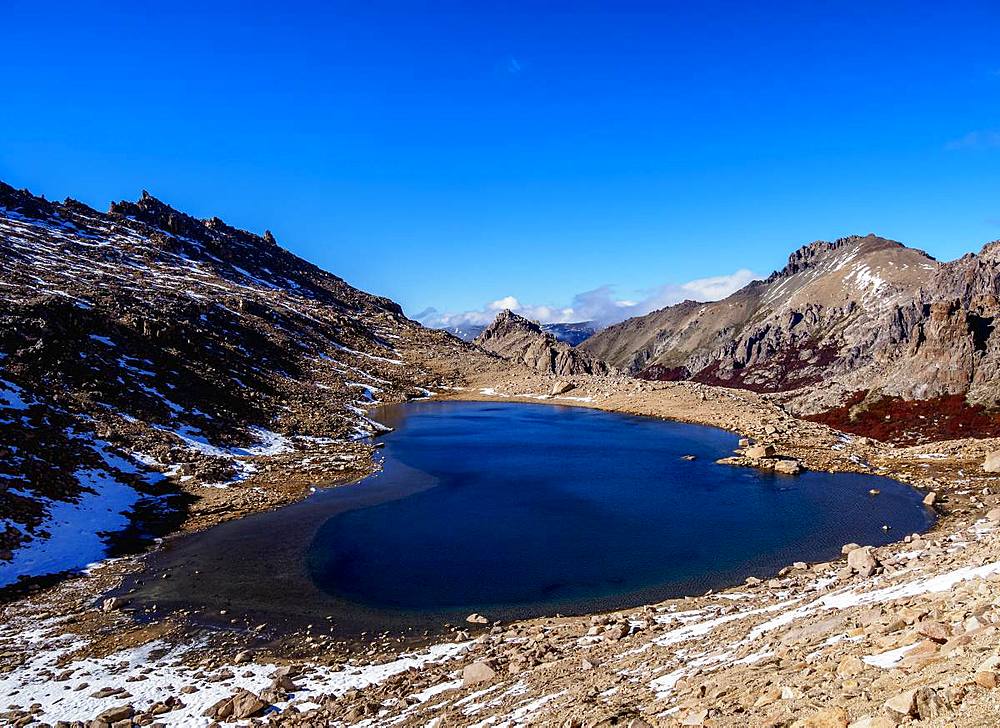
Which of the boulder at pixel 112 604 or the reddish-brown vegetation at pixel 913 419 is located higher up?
the reddish-brown vegetation at pixel 913 419

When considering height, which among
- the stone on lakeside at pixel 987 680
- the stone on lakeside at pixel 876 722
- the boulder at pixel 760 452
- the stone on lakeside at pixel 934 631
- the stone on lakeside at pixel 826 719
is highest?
the stone on lakeside at pixel 987 680

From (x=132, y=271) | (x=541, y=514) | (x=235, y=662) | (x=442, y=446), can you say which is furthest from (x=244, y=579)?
(x=132, y=271)

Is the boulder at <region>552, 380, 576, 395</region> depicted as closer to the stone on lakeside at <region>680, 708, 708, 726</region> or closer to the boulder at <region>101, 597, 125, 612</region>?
the boulder at <region>101, 597, 125, 612</region>

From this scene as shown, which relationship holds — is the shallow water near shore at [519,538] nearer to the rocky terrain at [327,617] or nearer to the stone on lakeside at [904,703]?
the rocky terrain at [327,617]

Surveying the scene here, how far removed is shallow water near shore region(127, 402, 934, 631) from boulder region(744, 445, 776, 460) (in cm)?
434

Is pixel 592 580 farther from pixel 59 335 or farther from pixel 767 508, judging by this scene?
pixel 59 335

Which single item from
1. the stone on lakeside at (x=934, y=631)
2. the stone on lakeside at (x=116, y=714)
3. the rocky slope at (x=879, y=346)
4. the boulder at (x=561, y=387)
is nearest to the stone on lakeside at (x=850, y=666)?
the stone on lakeside at (x=934, y=631)

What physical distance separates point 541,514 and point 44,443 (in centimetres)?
3867

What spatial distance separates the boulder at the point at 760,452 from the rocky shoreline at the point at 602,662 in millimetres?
29011

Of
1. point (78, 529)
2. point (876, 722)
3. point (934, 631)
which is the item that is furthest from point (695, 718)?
point (78, 529)

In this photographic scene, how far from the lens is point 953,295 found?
128 metres

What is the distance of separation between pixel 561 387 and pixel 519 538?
87.2 meters

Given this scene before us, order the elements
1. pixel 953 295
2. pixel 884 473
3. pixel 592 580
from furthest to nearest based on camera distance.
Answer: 1. pixel 953 295
2. pixel 884 473
3. pixel 592 580

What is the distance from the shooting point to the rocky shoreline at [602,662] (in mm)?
12328
